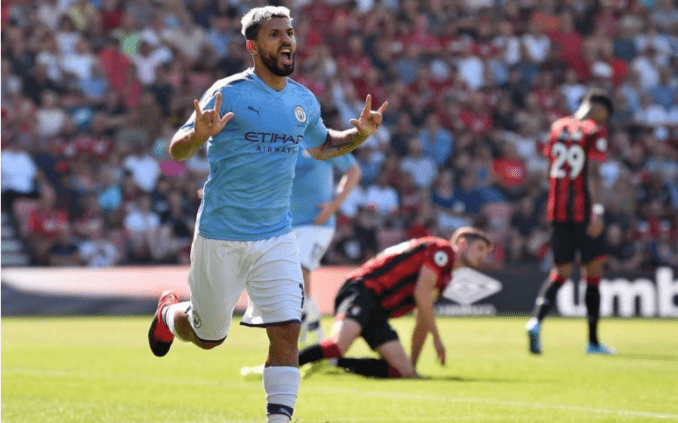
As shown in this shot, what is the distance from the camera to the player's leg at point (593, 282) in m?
13.4

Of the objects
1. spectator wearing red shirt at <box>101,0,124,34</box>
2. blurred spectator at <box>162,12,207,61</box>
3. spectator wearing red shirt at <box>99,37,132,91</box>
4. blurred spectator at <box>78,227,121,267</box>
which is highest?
spectator wearing red shirt at <box>101,0,124,34</box>

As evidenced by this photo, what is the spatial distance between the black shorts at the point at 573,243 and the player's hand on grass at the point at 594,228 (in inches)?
2.2

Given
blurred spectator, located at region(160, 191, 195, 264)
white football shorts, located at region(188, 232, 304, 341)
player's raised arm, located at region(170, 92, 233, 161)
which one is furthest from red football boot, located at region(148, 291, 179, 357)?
blurred spectator, located at region(160, 191, 195, 264)

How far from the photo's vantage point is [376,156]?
24.0 m

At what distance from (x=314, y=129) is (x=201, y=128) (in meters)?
1.23

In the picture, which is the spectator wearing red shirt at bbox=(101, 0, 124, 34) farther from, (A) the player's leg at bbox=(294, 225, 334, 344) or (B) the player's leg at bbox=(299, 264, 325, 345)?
(B) the player's leg at bbox=(299, 264, 325, 345)

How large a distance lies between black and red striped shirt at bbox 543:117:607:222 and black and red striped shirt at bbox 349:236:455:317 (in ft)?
9.96

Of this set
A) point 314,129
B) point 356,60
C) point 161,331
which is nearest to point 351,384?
point 161,331

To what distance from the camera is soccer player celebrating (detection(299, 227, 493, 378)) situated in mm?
10688

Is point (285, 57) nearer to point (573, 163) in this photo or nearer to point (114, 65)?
point (573, 163)

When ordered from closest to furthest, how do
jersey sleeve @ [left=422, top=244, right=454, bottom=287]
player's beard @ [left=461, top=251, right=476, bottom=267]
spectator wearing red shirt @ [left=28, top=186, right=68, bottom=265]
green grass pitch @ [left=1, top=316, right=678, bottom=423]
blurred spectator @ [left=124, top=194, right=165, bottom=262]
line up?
green grass pitch @ [left=1, top=316, right=678, bottom=423] → jersey sleeve @ [left=422, top=244, right=454, bottom=287] → player's beard @ [left=461, top=251, right=476, bottom=267] → spectator wearing red shirt @ [left=28, top=186, right=68, bottom=265] → blurred spectator @ [left=124, top=194, right=165, bottom=262]

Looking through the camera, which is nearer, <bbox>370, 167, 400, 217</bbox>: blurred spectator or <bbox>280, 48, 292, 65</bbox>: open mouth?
<bbox>280, 48, 292, 65</bbox>: open mouth

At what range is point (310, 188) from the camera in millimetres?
12789

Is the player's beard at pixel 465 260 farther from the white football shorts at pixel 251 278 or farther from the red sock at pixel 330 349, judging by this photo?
the white football shorts at pixel 251 278
